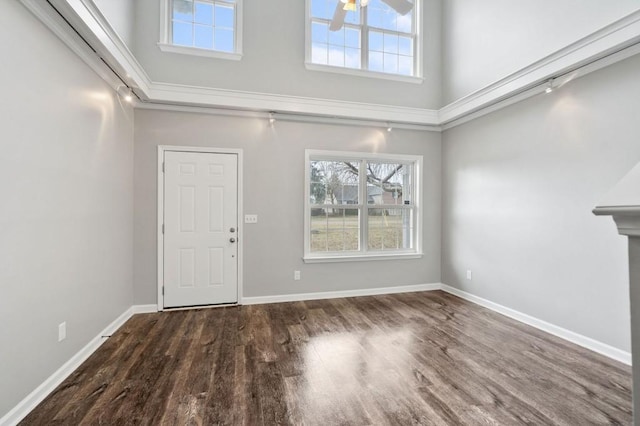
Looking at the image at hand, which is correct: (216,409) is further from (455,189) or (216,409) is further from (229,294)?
(455,189)

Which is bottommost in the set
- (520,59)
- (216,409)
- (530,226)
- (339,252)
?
(216,409)

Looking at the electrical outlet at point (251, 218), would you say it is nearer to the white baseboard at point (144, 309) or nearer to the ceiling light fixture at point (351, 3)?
the white baseboard at point (144, 309)

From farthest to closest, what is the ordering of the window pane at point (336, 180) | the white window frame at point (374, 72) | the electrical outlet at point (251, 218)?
1. the window pane at point (336, 180)
2. the white window frame at point (374, 72)
3. the electrical outlet at point (251, 218)

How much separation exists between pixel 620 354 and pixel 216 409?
3334mm

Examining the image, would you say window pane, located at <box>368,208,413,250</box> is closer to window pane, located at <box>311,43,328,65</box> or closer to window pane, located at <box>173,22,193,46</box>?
window pane, located at <box>311,43,328,65</box>

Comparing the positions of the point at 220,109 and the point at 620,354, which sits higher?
the point at 220,109

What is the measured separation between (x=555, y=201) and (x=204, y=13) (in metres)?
4.80

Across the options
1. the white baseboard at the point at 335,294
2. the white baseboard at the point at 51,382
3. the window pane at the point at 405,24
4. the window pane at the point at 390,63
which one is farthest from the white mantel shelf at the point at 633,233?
the window pane at the point at 405,24

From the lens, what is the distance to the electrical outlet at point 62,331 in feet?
7.48

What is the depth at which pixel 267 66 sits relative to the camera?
408cm

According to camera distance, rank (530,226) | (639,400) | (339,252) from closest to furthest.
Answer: (639,400), (530,226), (339,252)

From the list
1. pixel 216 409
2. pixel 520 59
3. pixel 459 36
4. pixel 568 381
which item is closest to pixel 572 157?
pixel 520 59

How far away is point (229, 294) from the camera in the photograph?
4.01m

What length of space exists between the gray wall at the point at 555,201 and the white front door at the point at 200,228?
3.35m
